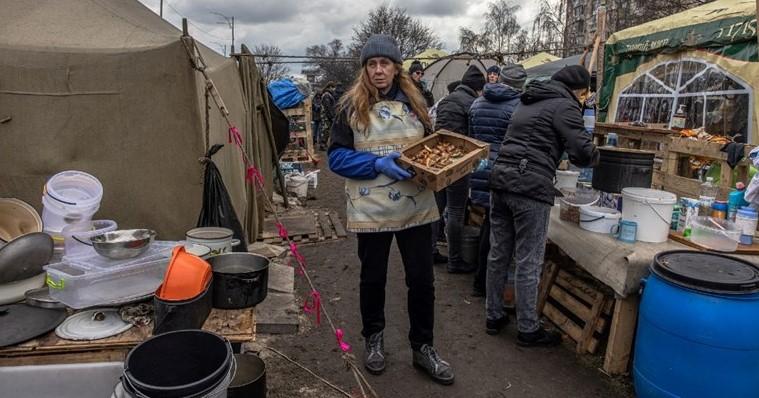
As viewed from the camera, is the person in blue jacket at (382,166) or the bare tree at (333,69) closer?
the person in blue jacket at (382,166)

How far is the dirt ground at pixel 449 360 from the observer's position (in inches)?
128

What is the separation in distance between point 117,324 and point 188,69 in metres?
2.31

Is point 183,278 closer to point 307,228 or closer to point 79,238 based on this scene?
point 79,238

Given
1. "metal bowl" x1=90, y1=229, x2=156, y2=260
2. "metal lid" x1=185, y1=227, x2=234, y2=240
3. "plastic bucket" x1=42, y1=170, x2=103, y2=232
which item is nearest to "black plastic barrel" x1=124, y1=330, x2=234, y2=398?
"metal bowl" x1=90, y1=229, x2=156, y2=260

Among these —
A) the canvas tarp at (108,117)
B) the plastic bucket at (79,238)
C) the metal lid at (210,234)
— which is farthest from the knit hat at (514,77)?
the plastic bucket at (79,238)

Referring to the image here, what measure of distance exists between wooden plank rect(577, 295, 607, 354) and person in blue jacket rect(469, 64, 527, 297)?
1196 mm

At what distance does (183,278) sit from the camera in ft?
6.89

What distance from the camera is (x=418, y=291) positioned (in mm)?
3156

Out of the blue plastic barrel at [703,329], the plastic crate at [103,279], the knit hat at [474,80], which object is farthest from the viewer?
the knit hat at [474,80]

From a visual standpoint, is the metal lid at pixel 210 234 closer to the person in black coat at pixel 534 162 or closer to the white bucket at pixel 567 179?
the person in black coat at pixel 534 162

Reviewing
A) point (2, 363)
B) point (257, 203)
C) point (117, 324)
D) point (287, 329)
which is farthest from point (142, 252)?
point (257, 203)

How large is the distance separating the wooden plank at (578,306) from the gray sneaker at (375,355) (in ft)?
5.14

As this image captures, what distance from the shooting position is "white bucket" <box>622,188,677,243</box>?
3.21 m

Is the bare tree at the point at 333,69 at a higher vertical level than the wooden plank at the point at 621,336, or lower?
higher
